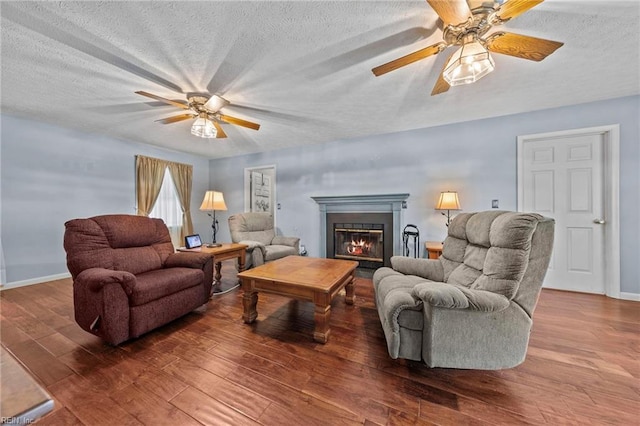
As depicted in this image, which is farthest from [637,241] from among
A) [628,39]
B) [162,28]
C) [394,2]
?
[162,28]

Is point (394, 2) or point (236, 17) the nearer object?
point (394, 2)

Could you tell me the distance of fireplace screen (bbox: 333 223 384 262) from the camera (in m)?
3.83

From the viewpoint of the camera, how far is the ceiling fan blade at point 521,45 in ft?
4.82

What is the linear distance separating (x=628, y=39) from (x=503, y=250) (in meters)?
2.00

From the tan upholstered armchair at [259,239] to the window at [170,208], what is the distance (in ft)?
5.72

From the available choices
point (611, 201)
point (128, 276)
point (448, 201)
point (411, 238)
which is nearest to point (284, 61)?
point (128, 276)

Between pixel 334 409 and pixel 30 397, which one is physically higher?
pixel 30 397

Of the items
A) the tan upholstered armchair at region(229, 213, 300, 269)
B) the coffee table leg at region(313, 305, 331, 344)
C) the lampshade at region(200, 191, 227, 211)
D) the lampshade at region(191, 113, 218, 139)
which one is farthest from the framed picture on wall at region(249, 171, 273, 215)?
the coffee table leg at region(313, 305, 331, 344)

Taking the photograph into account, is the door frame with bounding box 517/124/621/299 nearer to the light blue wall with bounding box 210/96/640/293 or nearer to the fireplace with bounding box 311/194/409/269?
the light blue wall with bounding box 210/96/640/293

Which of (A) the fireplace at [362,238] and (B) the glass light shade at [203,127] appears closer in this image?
(B) the glass light shade at [203,127]

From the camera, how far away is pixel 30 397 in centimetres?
43

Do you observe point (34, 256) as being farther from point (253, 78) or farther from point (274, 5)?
point (274, 5)

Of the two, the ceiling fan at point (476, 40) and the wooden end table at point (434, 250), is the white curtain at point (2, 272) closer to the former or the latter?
the ceiling fan at point (476, 40)

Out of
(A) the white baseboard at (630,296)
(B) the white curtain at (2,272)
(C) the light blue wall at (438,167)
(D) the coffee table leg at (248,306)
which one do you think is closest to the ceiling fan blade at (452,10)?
(C) the light blue wall at (438,167)
